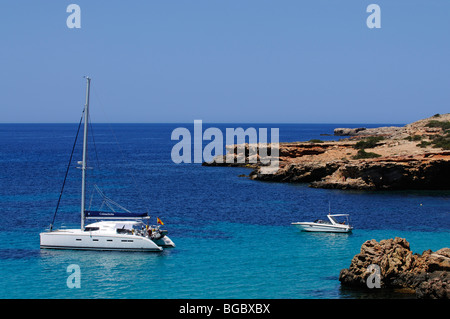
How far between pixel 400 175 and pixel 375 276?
45180 millimetres

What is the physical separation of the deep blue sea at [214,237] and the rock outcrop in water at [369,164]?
2833 mm

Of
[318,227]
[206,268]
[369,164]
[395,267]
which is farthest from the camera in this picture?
[369,164]

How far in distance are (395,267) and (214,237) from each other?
17.4 m

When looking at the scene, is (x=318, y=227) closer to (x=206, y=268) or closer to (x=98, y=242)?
(x=206, y=268)

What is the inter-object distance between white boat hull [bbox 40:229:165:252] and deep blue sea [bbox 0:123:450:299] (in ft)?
1.93

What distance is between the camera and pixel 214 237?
1825 inches

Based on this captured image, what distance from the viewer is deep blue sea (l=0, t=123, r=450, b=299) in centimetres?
3366

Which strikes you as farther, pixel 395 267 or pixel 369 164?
pixel 369 164

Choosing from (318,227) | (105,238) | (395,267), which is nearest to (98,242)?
(105,238)

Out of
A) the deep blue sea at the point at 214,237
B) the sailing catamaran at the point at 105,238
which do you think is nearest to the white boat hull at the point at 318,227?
the deep blue sea at the point at 214,237

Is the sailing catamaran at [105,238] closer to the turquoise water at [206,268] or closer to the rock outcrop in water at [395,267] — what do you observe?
the turquoise water at [206,268]

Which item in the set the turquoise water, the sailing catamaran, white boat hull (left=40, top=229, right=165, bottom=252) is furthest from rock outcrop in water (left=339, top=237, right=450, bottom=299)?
white boat hull (left=40, top=229, right=165, bottom=252)

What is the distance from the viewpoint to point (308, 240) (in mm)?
46250

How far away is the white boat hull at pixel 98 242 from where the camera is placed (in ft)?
134
